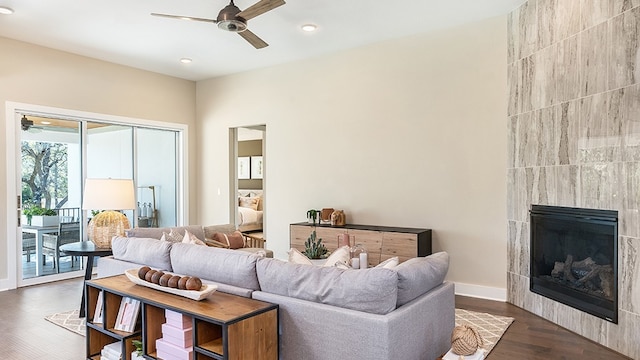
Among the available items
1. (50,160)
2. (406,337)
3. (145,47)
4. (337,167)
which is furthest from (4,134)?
(406,337)

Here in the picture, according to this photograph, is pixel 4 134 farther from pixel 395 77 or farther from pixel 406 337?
pixel 406 337

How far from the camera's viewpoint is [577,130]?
3.56m

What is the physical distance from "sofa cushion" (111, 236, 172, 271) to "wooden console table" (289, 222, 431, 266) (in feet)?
6.77

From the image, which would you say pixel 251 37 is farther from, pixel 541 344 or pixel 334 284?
pixel 541 344

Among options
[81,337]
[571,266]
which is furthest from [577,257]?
[81,337]

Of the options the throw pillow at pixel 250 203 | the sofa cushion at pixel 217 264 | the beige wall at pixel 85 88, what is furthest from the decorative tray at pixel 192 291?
the throw pillow at pixel 250 203

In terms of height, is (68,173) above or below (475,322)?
above

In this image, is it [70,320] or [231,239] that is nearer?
[70,320]

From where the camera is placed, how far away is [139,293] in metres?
2.62

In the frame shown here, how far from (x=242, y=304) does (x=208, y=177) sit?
5121 mm

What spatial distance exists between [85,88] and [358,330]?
17.8 feet

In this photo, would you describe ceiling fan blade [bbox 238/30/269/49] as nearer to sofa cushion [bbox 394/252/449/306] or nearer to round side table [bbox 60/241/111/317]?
round side table [bbox 60/241/111/317]

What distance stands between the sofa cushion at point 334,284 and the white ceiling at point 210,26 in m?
2.72

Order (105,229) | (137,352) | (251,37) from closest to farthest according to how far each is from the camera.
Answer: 1. (137,352)
2. (251,37)
3. (105,229)
